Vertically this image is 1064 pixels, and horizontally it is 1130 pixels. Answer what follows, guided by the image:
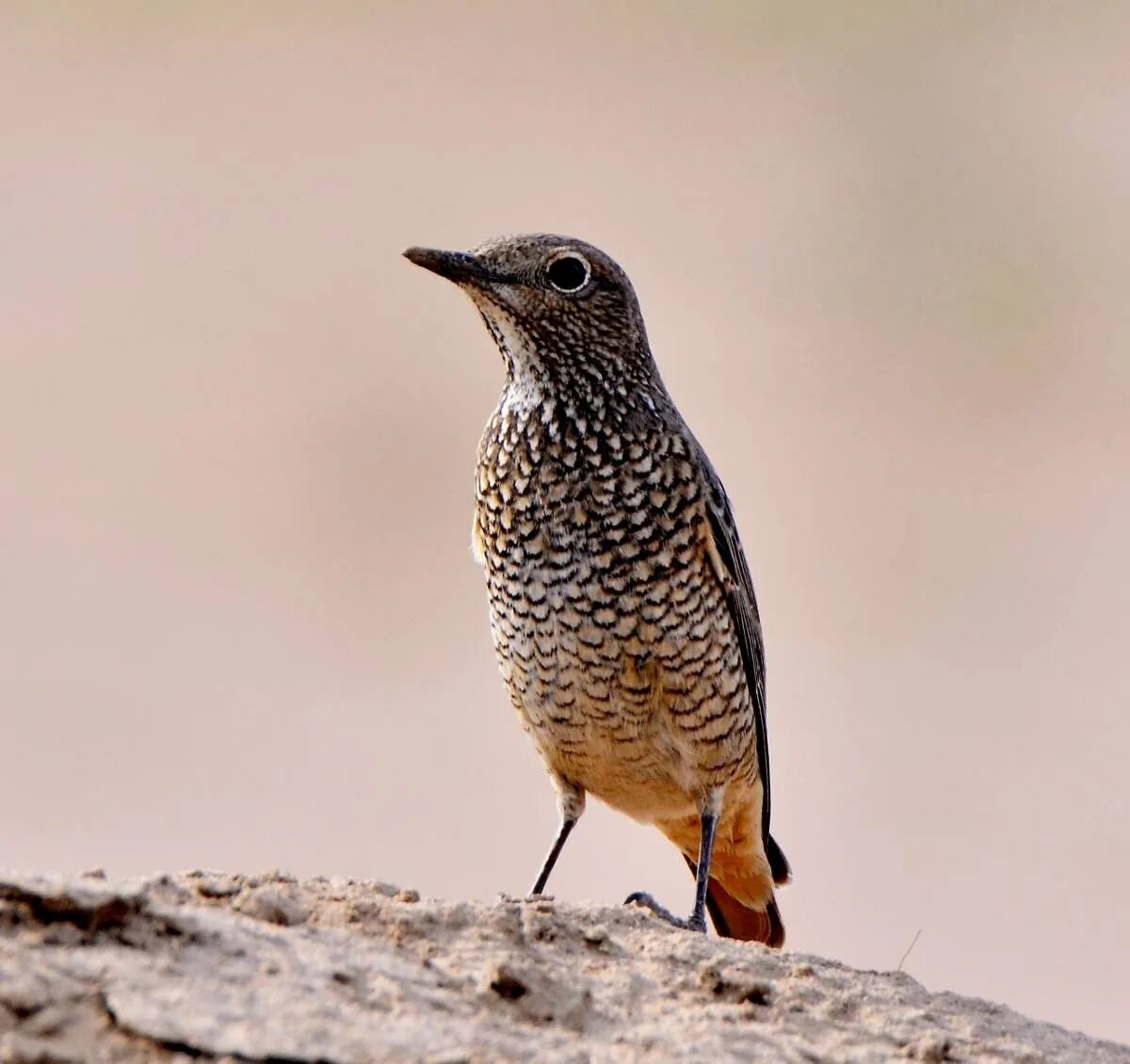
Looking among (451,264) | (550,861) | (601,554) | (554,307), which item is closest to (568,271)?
(554,307)

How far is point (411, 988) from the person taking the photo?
168 inches

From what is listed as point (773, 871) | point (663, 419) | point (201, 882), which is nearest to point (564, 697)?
point (663, 419)

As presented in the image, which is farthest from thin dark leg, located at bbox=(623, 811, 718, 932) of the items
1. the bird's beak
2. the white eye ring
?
the bird's beak

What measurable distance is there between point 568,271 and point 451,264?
510 millimetres

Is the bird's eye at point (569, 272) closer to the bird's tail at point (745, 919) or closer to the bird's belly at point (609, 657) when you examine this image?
the bird's belly at point (609, 657)

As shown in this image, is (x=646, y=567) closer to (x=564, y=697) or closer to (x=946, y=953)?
(x=564, y=697)

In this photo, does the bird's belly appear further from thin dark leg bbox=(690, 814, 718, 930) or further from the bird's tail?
the bird's tail

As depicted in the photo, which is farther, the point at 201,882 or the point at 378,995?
the point at 201,882

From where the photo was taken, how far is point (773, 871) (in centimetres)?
827

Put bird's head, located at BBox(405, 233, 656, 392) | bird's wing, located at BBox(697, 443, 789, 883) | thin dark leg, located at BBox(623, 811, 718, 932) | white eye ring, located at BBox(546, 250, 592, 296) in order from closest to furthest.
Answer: thin dark leg, located at BBox(623, 811, 718, 932)
bird's head, located at BBox(405, 233, 656, 392)
white eye ring, located at BBox(546, 250, 592, 296)
bird's wing, located at BBox(697, 443, 789, 883)

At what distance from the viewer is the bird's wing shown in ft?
24.1

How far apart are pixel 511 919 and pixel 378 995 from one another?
36.4 inches

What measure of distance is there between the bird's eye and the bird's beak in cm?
29

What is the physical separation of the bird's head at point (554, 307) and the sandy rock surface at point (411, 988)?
8.04ft
